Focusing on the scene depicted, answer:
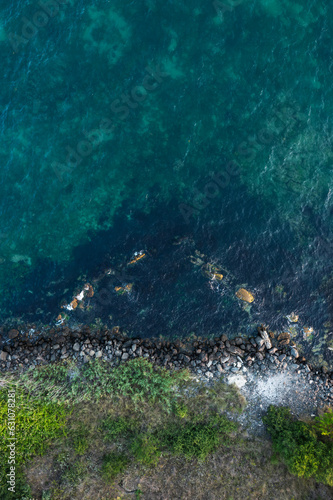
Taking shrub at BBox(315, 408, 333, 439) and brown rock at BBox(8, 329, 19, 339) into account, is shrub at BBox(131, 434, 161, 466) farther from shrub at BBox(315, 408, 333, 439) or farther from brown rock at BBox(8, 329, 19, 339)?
brown rock at BBox(8, 329, 19, 339)

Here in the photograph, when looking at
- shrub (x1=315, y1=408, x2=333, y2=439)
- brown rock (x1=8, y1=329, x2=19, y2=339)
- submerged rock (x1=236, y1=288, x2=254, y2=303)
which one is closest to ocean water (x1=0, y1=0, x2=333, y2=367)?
submerged rock (x1=236, y1=288, x2=254, y2=303)

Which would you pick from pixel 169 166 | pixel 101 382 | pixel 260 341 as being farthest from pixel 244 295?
pixel 101 382

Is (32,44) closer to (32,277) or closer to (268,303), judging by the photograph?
(32,277)

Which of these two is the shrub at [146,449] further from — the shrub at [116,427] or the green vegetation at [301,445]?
the green vegetation at [301,445]

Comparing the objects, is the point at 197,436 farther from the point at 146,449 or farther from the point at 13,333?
the point at 13,333

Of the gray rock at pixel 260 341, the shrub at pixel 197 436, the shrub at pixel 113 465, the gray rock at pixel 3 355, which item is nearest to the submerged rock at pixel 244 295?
the gray rock at pixel 260 341

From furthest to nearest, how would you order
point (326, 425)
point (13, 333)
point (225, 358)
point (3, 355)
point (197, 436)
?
1. point (13, 333)
2. point (3, 355)
3. point (225, 358)
4. point (197, 436)
5. point (326, 425)

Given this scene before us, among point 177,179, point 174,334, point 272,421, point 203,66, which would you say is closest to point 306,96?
point 203,66
